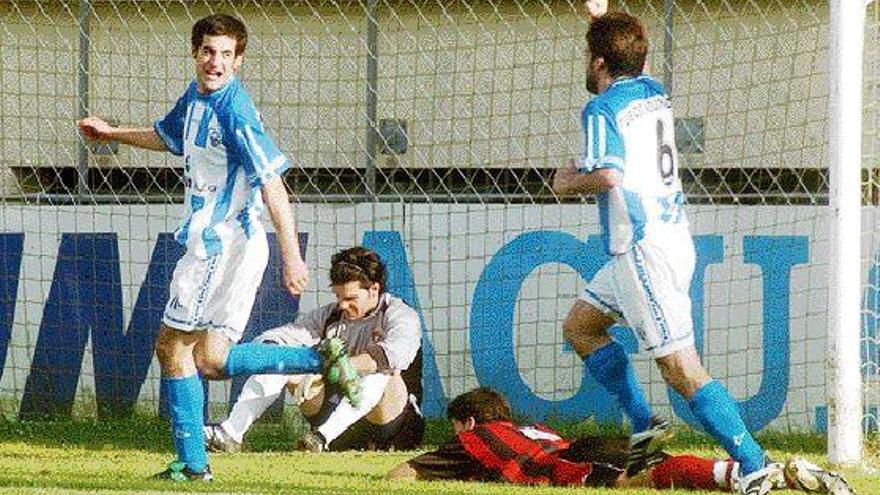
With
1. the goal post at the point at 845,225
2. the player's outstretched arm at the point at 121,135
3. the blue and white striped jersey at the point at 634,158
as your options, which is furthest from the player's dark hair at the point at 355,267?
the blue and white striped jersey at the point at 634,158

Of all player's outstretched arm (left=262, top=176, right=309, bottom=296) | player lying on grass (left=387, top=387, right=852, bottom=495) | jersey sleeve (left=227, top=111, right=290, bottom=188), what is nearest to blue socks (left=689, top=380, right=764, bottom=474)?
player lying on grass (left=387, top=387, right=852, bottom=495)

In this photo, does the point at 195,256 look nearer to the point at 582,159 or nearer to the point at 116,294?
the point at 582,159

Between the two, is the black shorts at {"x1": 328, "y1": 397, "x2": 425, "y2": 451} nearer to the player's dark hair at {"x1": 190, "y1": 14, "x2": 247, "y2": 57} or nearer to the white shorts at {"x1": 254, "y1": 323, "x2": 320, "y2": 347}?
the white shorts at {"x1": 254, "y1": 323, "x2": 320, "y2": 347}

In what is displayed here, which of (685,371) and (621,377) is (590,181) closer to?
(685,371)

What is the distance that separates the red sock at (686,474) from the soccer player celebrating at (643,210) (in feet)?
0.37

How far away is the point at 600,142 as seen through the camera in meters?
7.21

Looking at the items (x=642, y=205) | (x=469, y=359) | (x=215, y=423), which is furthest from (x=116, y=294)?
(x=642, y=205)

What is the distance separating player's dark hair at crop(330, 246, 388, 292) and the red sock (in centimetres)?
245

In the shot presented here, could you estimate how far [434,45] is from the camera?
1105cm

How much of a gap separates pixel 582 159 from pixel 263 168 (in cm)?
115

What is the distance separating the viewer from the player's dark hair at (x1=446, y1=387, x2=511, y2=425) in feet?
27.6

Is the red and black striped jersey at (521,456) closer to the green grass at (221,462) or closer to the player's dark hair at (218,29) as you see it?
the green grass at (221,462)

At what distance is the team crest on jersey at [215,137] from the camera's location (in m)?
7.59

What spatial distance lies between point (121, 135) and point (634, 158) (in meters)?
2.01
